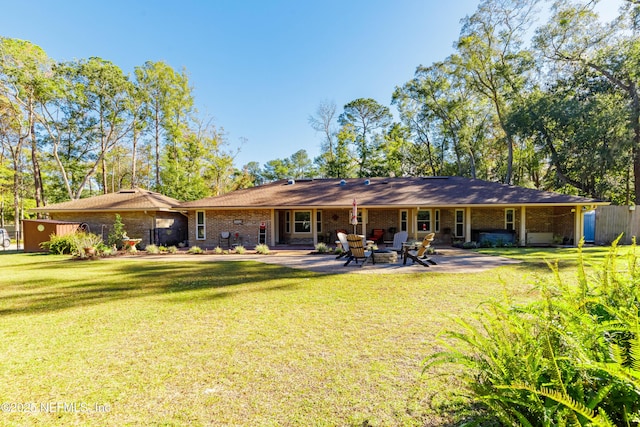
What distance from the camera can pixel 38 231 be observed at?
48.1ft

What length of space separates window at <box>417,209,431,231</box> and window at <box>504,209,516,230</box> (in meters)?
4.08

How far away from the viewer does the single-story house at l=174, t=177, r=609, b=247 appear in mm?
14898

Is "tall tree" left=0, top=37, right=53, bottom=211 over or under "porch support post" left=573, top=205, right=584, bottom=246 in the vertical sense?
over

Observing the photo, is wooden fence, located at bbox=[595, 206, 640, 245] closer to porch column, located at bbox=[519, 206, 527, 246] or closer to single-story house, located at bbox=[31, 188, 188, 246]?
porch column, located at bbox=[519, 206, 527, 246]

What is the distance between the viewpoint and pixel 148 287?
6.77 metres

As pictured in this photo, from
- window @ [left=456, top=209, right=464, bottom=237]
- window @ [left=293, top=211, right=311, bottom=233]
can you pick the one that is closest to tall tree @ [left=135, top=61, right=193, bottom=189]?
window @ [left=293, top=211, right=311, bottom=233]

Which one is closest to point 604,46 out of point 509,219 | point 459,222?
point 509,219

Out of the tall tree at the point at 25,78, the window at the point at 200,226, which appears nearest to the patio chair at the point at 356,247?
the window at the point at 200,226

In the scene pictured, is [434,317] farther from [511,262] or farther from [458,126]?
[458,126]

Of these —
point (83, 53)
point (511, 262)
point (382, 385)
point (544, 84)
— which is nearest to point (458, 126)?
point (544, 84)

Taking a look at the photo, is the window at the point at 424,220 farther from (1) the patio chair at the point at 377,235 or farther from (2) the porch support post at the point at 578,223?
(2) the porch support post at the point at 578,223

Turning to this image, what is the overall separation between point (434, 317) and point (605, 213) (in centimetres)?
1780

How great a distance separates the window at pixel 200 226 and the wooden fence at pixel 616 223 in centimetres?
2205

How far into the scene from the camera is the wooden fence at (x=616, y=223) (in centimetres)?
1509
